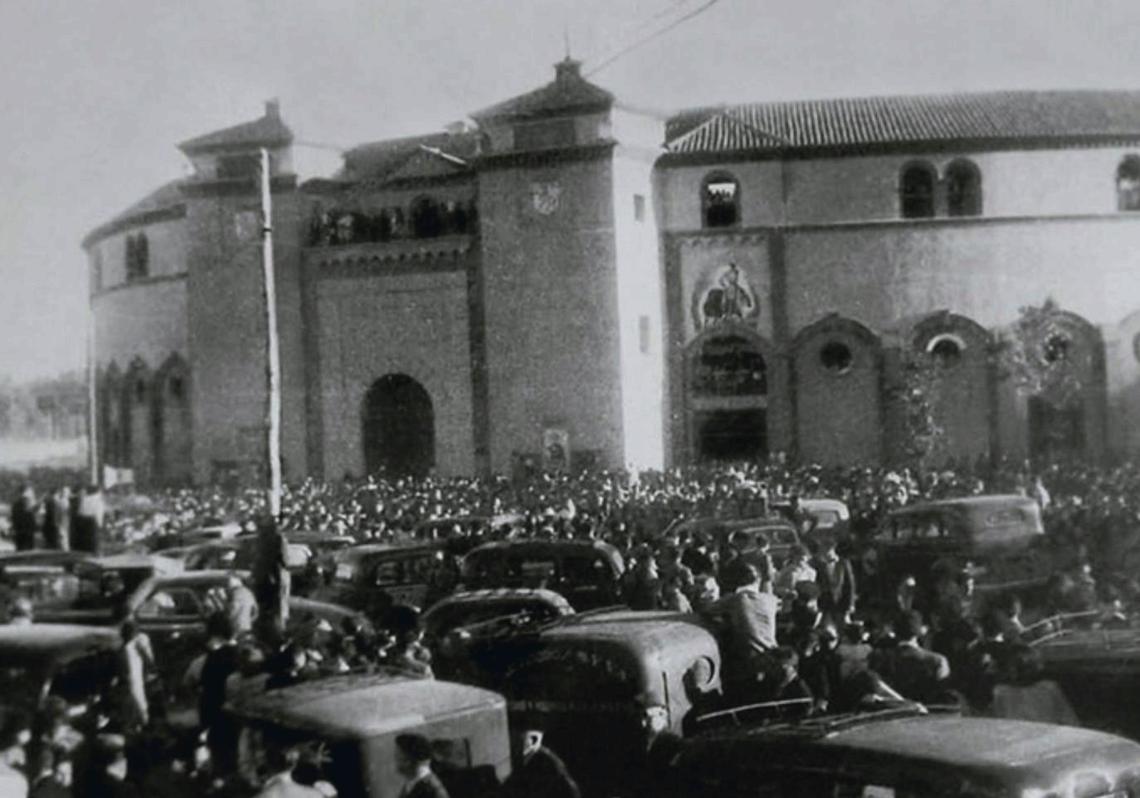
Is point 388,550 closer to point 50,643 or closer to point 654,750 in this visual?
point 50,643

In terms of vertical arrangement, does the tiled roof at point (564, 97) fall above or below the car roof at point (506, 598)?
above

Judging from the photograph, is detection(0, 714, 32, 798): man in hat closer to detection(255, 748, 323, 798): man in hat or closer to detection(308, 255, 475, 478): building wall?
detection(255, 748, 323, 798): man in hat

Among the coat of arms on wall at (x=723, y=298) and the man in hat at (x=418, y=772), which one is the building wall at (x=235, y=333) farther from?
the man in hat at (x=418, y=772)

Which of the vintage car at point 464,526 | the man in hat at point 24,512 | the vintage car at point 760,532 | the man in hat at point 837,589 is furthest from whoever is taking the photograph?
the vintage car at point 464,526

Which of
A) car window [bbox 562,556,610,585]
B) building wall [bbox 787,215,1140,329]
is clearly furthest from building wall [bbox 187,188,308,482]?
car window [bbox 562,556,610,585]

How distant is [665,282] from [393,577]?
63.9 feet

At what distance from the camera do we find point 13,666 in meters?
9.04

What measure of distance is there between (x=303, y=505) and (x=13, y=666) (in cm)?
1677

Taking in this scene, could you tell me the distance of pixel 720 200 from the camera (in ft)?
109

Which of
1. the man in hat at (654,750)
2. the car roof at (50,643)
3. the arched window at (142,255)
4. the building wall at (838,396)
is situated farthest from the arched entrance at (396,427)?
the man in hat at (654,750)

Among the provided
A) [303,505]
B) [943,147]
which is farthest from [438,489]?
[943,147]

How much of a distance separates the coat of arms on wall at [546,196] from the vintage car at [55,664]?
2230 cm

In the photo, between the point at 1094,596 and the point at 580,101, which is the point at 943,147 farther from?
the point at 1094,596

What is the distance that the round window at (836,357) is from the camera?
107 ft
